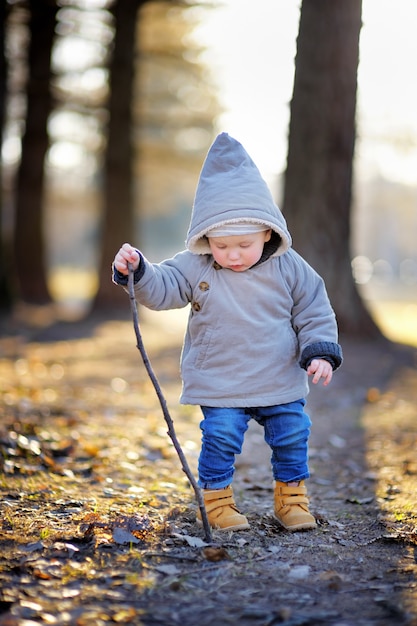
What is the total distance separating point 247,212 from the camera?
10.9 feet

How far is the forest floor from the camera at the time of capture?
2.54 m

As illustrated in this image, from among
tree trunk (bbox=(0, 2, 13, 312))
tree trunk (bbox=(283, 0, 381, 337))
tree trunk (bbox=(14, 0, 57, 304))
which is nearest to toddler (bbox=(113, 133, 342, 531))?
tree trunk (bbox=(283, 0, 381, 337))

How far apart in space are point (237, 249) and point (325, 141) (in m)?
5.27

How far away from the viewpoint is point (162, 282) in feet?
11.3

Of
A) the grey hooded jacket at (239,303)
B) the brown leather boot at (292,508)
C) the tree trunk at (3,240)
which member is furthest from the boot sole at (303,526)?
the tree trunk at (3,240)

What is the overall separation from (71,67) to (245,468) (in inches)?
648

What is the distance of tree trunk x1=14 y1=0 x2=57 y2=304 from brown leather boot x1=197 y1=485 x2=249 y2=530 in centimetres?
1431

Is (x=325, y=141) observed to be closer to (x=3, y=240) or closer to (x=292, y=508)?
(x=292, y=508)

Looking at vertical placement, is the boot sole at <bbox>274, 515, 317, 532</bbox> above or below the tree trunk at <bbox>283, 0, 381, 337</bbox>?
below

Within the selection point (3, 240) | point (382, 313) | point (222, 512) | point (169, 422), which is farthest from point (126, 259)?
point (382, 313)

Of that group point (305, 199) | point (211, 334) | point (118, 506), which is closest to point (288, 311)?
point (211, 334)

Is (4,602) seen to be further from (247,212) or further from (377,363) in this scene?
(377,363)

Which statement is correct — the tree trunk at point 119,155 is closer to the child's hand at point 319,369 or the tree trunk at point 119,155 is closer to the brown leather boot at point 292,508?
the brown leather boot at point 292,508

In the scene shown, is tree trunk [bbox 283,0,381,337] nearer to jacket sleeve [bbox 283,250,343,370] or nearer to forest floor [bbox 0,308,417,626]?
forest floor [bbox 0,308,417,626]
